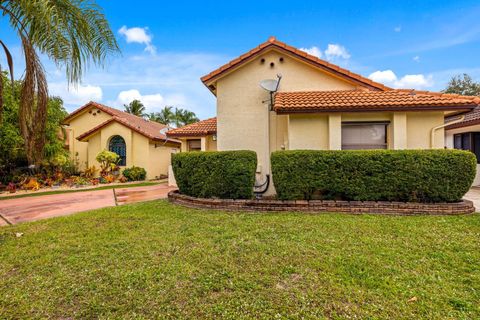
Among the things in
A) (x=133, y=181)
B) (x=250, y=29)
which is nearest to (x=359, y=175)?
(x=250, y=29)

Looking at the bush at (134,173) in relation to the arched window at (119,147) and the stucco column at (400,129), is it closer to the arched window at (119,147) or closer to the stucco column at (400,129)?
the arched window at (119,147)

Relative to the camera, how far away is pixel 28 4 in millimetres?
4641

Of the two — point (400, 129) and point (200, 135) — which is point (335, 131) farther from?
point (200, 135)

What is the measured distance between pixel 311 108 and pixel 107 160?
1737cm

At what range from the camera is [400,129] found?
9188 mm

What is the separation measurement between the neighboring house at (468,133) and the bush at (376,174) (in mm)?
9210

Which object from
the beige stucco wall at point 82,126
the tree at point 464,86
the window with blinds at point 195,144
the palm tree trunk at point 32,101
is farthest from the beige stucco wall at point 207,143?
the tree at point 464,86

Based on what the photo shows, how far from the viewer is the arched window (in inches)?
824

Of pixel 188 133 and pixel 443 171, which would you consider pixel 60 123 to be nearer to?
pixel 188 133

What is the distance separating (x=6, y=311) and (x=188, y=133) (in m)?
12.4

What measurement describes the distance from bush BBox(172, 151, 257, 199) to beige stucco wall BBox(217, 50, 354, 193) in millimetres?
2819

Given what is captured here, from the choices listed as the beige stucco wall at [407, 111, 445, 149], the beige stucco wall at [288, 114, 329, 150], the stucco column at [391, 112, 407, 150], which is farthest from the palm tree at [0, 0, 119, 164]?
the beige stucco wall at [407, 111, 445, 149]

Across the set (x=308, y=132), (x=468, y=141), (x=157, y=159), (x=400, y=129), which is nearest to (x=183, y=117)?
(x=157, y=159)

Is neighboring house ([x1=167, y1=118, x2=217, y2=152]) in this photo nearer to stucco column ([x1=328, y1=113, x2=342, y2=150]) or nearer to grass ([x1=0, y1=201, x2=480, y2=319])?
stucco column ([x1=328, y1=113, x2=342, y2=150])
